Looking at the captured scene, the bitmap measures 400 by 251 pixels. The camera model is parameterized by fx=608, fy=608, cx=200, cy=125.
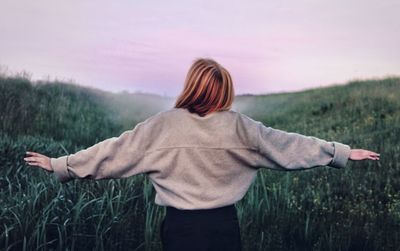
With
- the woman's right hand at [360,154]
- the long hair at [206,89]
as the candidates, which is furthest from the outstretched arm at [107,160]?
the woman's right hand at [360,154]

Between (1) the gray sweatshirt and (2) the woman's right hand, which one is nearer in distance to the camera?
(1) the gray sweatshirt

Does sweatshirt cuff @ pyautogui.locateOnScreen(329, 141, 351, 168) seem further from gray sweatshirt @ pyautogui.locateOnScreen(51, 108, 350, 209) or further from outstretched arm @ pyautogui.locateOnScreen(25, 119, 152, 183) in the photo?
outstretched arm @ pyautogui.locateOnScreen(25, 119, 152, 183)

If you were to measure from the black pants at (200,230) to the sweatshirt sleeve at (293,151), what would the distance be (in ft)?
1.68

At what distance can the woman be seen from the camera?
3910 millimetres

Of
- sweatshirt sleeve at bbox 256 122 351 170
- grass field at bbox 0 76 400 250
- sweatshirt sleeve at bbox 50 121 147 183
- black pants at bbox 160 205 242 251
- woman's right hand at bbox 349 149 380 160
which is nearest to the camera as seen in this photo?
black pants at bbox 160 205 242 251

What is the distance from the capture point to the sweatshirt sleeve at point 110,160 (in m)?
4.08

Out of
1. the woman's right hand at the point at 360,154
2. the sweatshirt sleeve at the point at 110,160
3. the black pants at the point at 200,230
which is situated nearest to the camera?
the black pants at the point at 200,230

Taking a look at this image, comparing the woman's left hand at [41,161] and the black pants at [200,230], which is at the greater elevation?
the woman's left hand at [41,161]

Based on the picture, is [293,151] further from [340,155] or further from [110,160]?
[110,160]

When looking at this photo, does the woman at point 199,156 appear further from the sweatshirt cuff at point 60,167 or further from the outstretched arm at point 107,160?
the sweatshirt cuff at point 60,167

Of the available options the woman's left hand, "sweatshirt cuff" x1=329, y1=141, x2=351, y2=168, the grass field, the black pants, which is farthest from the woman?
the grass field

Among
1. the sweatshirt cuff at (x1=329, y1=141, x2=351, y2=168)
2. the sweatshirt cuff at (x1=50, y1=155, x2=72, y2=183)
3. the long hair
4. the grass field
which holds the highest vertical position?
the long hair

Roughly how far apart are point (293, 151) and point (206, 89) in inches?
36.6

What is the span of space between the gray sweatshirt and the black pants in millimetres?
60
